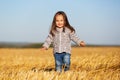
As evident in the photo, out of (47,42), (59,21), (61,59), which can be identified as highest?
(59,21)

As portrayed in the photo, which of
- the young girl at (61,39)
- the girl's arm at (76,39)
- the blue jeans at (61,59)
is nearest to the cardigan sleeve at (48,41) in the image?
the young girl at (61,39)

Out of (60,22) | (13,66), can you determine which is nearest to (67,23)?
(60,22)

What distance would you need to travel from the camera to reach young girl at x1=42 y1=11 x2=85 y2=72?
18.5ft

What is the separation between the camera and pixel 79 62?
759cm

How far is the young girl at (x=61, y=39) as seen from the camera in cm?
564

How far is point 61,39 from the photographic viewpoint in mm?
5738

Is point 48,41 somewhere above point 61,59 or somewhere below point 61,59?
above

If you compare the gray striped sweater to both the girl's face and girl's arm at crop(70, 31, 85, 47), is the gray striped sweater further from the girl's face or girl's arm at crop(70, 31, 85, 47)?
the girl's face

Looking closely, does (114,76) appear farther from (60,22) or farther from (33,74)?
(60,22)

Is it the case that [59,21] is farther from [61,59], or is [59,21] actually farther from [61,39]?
[61,59]

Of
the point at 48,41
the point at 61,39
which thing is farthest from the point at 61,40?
the point at 48,41

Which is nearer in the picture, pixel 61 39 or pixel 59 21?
pixel 59 21

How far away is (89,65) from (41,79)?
11.7 feet

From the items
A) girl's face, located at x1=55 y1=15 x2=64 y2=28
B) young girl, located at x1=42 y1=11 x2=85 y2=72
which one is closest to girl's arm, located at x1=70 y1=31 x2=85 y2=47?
young girl, located at x1=42 y1=11 x2=85 y2=72
